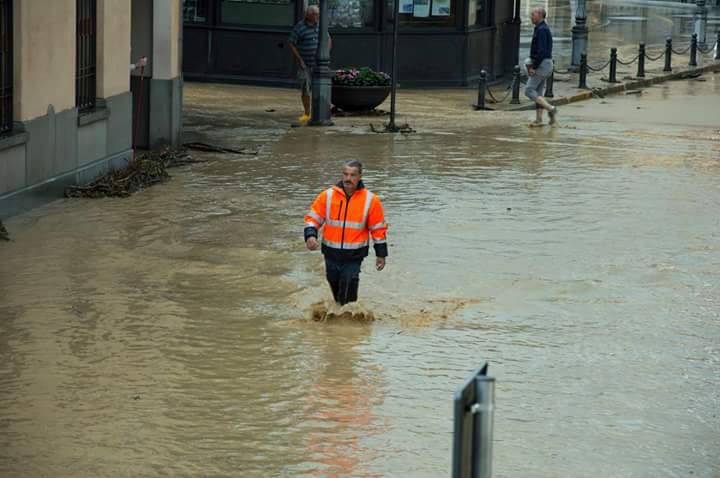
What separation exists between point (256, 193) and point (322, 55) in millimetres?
6994

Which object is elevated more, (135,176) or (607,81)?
(607,81)

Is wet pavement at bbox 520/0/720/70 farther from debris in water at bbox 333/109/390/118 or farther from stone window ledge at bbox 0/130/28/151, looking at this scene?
stone window ledge at bbox 0/130/28/151

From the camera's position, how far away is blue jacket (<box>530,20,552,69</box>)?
2506 cm

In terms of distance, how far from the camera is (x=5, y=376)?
10.1 m

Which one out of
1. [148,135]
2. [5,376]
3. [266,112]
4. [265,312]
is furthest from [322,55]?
[5,376]

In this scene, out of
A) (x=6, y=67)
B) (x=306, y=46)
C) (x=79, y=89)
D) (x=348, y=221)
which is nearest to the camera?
(x=348, y=221)

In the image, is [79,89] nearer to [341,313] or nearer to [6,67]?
[6,67]

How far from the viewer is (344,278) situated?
11891 mm

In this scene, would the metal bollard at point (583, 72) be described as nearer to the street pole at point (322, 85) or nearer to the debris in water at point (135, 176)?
the street pole at point (322, 85)

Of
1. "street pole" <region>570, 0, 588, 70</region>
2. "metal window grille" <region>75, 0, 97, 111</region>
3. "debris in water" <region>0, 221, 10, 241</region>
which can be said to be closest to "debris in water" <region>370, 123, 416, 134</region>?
"metal window grille" <region>75, 0, 97, 111</region>

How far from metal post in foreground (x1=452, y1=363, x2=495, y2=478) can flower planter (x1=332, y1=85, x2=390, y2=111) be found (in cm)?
2122

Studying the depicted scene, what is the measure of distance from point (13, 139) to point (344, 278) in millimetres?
5271

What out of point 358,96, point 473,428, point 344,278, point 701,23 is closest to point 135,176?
point 344,278

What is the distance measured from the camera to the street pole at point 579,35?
34812mm
